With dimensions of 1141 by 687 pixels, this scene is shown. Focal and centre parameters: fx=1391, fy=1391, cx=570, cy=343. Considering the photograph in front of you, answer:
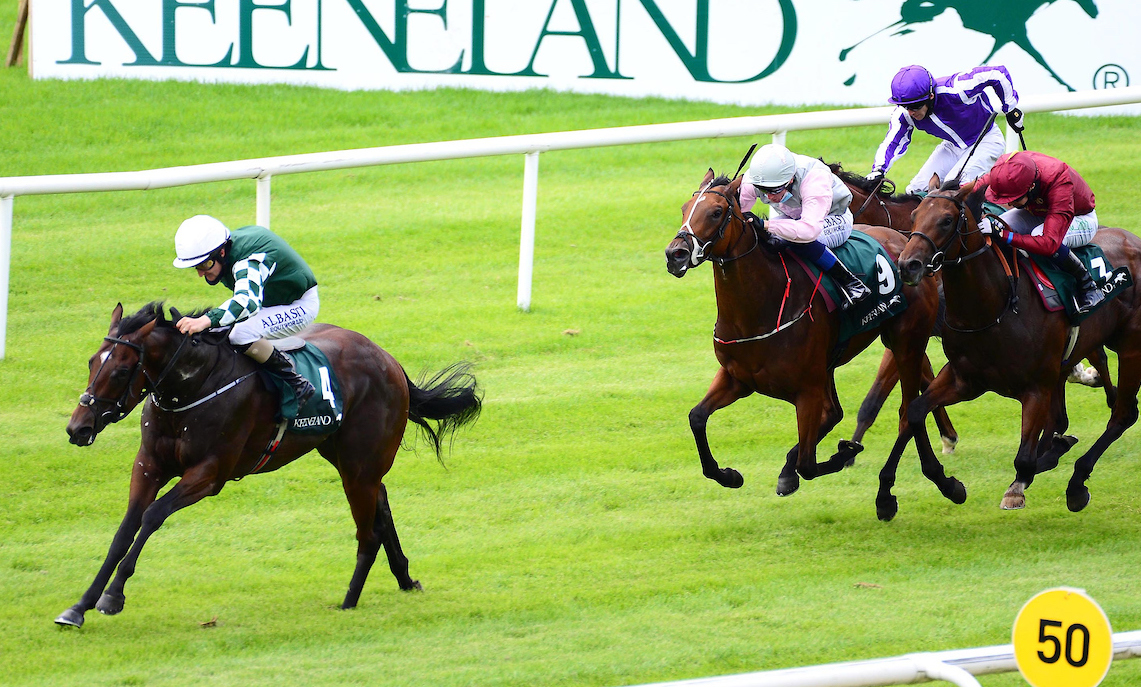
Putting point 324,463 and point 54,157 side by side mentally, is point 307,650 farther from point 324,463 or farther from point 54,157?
point 54,157

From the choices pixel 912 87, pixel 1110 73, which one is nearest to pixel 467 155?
pixel 912 87

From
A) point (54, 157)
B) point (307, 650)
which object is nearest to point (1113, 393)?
→ point (307, 650)

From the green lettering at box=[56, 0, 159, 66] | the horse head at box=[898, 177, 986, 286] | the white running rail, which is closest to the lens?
the white running rail

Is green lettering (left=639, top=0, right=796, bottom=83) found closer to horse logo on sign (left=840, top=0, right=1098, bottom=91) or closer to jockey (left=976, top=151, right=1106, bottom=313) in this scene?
horse logo on sign (left=840, top=0, right=1098, bottom=91)

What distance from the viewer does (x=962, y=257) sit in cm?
618

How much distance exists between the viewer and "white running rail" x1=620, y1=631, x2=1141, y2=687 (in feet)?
7.98

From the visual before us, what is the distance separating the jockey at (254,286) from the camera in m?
5.28

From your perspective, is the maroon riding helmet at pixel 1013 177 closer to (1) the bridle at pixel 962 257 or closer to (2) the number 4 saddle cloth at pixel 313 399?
(1) the bridle at pixel 962 257

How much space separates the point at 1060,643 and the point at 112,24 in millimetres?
11714

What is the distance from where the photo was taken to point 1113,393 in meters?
7.83

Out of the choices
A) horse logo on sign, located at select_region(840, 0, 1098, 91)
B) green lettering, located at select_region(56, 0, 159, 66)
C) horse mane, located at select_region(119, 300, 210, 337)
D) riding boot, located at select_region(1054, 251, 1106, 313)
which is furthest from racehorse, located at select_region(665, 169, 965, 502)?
green lettering, located at select_region(56, 0, 159, 66)

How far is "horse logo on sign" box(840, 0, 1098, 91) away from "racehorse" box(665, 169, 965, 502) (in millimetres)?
6862

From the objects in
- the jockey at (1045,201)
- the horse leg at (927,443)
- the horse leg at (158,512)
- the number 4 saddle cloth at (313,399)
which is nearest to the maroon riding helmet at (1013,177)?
the jockey at (1045,201)

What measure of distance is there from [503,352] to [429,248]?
203cm
